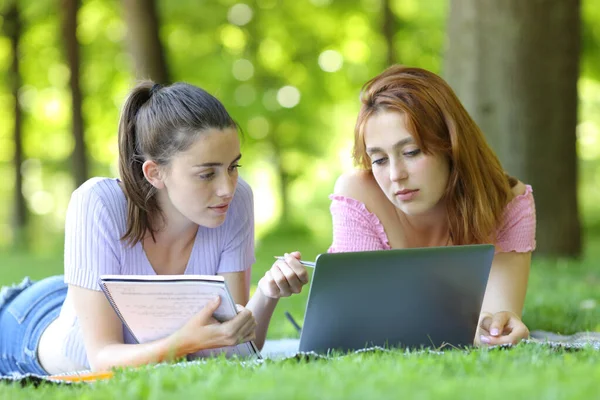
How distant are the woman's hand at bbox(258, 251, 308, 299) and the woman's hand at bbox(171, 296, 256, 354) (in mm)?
182

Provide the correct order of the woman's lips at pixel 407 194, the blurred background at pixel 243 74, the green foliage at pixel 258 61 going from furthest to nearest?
1. the green foliage at pixel 258 61
2. the blurred background at pixel 243 74
3. the woman's lips at pixel 407 194

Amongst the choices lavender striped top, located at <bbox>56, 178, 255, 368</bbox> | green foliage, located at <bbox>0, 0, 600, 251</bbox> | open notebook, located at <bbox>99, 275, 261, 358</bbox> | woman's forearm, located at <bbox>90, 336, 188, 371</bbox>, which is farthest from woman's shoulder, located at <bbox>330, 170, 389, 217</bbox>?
green foliage, located at <bbox>0, 0, 600, 251</bbox>

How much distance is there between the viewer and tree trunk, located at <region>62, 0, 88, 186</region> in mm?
12883

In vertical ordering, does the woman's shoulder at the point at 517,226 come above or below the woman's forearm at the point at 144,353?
→ above

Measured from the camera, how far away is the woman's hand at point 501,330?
3.09 meters

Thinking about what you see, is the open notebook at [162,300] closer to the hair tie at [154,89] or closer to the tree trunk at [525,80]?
the hair tie at [154,89]

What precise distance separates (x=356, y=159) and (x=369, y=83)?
0.34 metres

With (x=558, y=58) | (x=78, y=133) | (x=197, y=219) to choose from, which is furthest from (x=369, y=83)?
(x=78, y=133)

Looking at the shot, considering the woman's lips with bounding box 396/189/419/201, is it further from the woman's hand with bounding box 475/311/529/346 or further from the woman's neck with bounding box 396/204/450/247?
the woman's hand with bounding box 475/311/529/346

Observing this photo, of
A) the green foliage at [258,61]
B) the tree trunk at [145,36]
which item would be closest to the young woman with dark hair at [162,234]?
the tree trunk at [145,36]

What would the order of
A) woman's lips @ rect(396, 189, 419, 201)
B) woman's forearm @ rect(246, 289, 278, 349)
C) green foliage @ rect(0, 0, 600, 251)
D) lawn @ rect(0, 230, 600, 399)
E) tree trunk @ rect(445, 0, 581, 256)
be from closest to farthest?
lawn @ rect(0, 230, 600, 399) < woman's forearm @ rect(246, 289, 278, 349) < woman's lips @ rect(396, 189, 419, 201) < tree trunk @ rect(445, 0, 581, 256) < green foliage @ rect(0, 0, 600, 251)

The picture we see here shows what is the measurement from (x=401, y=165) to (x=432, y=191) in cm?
19

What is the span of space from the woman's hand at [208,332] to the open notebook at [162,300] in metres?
0.03

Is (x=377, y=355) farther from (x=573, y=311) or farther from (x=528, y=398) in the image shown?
(x=573, y=311)
